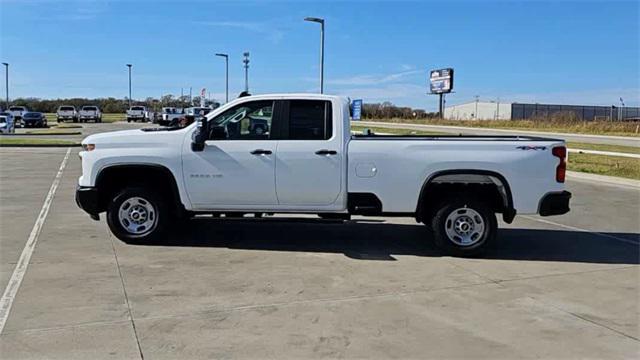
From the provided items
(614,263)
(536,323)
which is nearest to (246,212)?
(536,323)

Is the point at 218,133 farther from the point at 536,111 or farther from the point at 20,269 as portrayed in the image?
the point at 536,111

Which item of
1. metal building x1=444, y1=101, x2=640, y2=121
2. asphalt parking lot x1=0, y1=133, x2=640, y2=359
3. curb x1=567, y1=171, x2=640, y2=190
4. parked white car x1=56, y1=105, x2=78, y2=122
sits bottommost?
asphalt parking lot x1=0, y1=133, x2=640, y2=359

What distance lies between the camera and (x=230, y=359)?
14.7ft

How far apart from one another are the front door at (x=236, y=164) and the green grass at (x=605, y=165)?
44.5 ft

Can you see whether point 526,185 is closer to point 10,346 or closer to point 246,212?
point 246,212

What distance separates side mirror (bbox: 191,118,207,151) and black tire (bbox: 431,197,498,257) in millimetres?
3096

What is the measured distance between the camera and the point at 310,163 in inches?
305

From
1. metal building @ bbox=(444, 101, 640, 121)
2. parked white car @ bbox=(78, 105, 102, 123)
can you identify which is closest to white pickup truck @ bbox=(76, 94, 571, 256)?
parked white car @ bbox=(78, 105, 102, 123)

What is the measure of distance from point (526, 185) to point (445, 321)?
9.45 feet

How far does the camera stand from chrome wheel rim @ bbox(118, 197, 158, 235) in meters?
8.12

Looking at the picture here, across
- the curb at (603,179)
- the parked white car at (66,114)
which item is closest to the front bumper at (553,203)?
the curb at (603,179)

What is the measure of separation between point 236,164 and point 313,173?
99cm

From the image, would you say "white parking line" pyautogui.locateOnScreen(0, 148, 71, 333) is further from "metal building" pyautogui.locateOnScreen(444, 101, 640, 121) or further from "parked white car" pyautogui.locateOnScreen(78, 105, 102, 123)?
"metal building" pyautogui.locateOnScreen(444, 101, 640, 121)

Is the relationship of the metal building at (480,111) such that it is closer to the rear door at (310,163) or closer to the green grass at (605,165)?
the green grass at (605,165)
